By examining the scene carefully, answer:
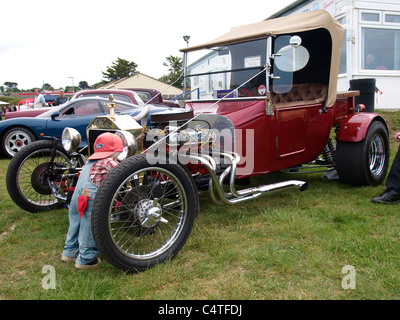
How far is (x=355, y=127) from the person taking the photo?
14.2 feet

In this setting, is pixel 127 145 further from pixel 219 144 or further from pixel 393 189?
pixel 393 189

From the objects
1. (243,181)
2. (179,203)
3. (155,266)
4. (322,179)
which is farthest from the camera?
(322,179)

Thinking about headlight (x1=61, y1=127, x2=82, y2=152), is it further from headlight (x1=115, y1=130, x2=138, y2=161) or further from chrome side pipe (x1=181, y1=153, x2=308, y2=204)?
chrome side pipe (x1=181, y1=153, x2=308, y2=204)

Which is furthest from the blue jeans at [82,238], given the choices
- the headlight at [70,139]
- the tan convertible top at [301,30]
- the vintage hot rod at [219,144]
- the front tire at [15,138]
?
the front tire at [15,138]

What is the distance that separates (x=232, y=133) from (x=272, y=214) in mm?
946

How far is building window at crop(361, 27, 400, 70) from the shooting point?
9625mm

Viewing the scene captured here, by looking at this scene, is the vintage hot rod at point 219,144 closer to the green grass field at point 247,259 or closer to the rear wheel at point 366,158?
the rear wheel at point 366,158

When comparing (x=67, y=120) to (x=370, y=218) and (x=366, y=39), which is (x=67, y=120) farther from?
(x=366, y=39)

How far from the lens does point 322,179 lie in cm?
498

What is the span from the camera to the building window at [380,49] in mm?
9625

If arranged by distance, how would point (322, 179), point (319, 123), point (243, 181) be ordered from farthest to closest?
point (322, 179), point (319, 123), point (243, 181)

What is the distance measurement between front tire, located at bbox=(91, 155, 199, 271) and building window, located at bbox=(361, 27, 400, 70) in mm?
8892

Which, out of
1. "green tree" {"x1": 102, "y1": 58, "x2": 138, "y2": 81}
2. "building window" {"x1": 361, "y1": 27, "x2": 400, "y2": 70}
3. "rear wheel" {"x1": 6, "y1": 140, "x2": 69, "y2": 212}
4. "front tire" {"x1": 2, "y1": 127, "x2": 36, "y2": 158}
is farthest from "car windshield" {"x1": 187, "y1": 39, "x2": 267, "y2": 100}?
"green tree" {"x1": 102, "y1": 58, "x2": 138, "y2": 81}
